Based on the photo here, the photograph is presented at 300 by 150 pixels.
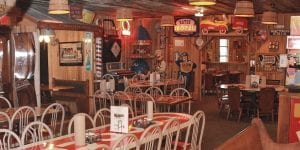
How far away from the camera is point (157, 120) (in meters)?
4.88

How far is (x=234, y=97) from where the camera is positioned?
8.49 metres

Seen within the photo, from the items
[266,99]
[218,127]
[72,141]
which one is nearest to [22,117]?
[72,141]

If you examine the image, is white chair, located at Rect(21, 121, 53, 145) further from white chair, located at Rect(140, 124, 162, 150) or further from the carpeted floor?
the carpeted floor

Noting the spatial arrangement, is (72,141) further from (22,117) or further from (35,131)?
(22,117)

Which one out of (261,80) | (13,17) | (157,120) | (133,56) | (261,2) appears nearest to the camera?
(157,120)

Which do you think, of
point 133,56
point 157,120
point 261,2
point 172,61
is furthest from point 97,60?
point 157,120

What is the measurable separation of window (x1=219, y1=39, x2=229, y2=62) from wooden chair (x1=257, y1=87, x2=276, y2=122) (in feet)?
24.2

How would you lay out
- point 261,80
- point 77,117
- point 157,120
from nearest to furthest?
point 77,117, point 157,120, point 261,80

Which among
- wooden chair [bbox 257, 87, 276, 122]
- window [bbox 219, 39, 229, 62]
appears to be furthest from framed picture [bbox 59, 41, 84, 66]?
window [bbox 219, 39, 229, 62]

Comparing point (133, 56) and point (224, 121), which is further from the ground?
point (133, 56)

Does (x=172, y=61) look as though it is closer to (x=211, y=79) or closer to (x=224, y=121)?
(x=211, y=79)

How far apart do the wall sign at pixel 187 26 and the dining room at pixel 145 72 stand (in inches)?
1.2

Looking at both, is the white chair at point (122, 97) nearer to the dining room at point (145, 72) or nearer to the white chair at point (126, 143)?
the dining room at point (145, 72)

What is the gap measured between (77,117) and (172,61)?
8840 mm
